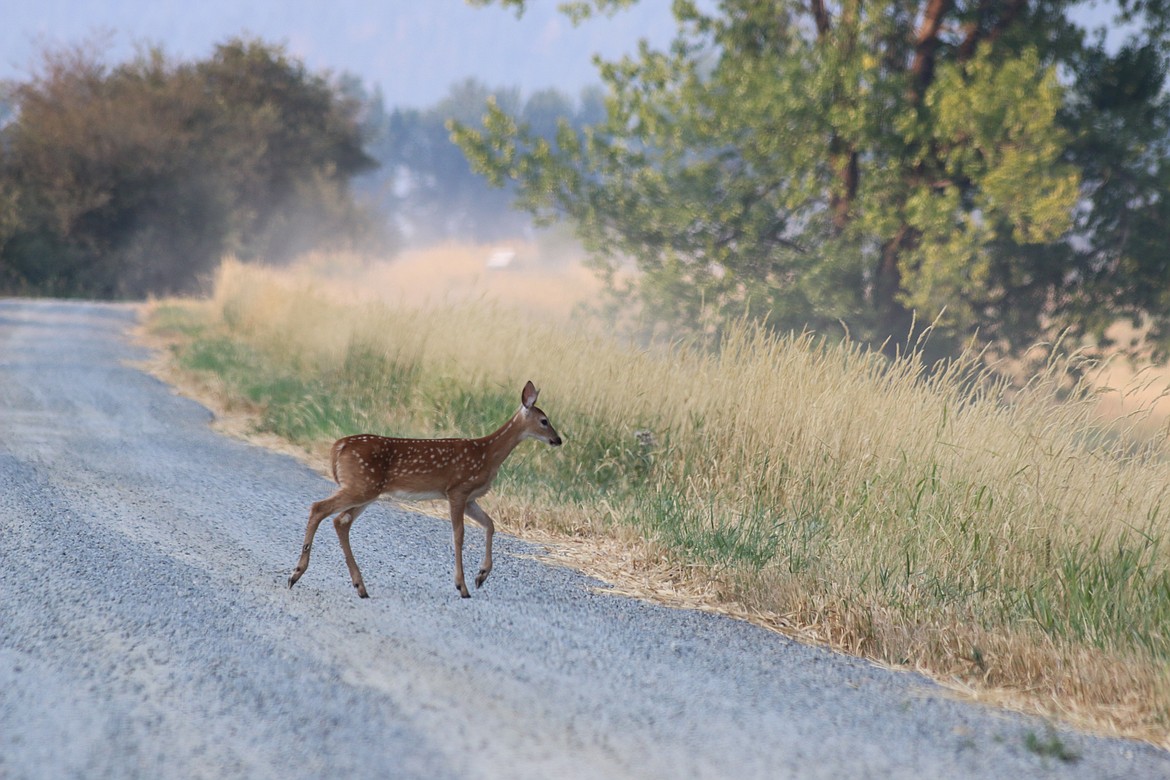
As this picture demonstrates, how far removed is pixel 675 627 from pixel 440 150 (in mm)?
116321

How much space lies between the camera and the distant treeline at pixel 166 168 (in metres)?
34.7

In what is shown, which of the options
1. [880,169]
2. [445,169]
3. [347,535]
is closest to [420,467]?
[347,535]

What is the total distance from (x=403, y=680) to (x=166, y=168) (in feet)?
119

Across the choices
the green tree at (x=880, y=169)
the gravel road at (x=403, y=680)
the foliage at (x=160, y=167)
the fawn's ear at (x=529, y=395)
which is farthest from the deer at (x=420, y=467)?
the foliage at (x=160, y=167)

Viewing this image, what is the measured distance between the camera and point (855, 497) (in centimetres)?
664

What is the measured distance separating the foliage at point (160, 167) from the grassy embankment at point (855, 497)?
2811 cm

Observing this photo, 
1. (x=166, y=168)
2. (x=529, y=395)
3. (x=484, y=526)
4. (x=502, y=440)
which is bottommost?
(x=166, y=168)

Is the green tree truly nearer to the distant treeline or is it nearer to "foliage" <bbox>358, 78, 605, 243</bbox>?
the distant treeline

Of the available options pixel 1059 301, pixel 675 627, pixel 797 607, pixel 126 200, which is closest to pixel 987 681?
pixel 797 607

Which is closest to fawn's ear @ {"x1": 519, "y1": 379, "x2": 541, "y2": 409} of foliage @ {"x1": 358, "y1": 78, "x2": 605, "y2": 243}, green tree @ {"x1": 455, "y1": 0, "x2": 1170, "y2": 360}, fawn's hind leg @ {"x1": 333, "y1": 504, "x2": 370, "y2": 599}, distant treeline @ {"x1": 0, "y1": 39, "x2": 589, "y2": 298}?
fawn's hind leg @ {"x1": 333, "y1": 504, "x2": 370, "y2": 599}

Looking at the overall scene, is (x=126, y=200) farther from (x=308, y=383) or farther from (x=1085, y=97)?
(x=1085, y=97)

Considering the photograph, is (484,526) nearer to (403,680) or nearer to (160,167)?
(403,680)

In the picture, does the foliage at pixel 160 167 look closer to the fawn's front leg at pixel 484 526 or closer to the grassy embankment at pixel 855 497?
the grassy embankment at pixel 855 497

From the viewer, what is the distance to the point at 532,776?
3316 mm
